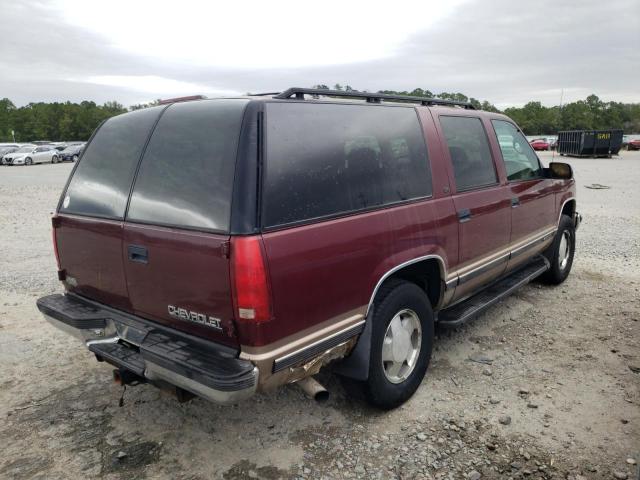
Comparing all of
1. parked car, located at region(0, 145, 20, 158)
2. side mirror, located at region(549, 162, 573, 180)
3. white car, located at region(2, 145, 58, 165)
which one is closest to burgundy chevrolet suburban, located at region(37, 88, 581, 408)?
side mirror, located at region(549, 162, 573, 180)

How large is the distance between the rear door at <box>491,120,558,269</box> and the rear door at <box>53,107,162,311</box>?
3.14 m

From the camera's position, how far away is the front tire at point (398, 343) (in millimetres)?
3049

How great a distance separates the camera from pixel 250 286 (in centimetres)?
228

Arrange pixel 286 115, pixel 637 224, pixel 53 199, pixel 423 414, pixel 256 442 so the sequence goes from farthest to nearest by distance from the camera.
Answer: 1. pixel 53 199
2. pixel 637 224
3. pixel 423 414
4. pixel 256 442
5. pixel 286 115

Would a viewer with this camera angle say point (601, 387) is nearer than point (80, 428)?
No

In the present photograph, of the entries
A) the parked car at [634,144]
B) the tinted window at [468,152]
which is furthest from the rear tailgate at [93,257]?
the parked car at [634,144]

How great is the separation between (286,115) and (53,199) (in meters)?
13.7

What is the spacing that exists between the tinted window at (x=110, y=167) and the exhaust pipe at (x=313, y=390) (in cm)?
143

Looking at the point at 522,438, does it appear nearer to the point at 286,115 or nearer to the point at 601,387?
the point at 601,387

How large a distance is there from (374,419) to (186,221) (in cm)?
179

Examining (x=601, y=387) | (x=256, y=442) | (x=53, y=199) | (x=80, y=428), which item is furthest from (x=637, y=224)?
(x=53, y=199)

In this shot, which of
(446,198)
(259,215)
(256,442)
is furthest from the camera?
(446,198)

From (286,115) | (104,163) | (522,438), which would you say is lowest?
(522,438)

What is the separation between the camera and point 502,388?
11.8ft
